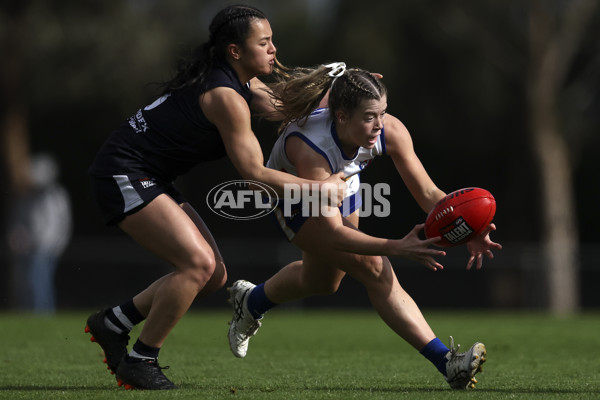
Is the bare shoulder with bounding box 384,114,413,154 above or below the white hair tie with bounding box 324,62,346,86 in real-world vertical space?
below

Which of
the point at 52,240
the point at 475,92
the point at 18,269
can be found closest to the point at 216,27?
the point at 52,240

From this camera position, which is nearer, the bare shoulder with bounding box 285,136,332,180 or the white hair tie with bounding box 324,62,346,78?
the bare shoulder with bounding box 285,136,332,180

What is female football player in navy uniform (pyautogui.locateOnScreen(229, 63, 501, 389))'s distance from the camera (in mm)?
5152

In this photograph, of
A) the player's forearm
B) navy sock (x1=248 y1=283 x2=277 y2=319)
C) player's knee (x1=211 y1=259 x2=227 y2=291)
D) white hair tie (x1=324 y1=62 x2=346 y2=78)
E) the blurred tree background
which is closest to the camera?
the player's forearm

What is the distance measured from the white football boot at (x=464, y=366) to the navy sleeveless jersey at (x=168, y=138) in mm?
1575

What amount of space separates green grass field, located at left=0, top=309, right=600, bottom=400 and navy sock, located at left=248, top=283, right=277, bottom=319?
358 millimetres

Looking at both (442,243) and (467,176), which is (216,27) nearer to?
(442,243)

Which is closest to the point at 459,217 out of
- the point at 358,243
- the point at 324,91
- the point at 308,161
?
the point at 358,243

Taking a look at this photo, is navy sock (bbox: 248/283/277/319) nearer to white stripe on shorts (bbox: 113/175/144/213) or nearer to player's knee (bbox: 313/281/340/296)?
player's knee (bbox: 313/281/340/296)

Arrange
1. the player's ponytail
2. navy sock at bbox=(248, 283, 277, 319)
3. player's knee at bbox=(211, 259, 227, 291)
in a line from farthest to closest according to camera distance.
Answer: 1. navy sock at bbox=(248, 283, 277, 319)
2. player's knee at bbox=(211, 259, 227, 291)
3. the player's ponytail

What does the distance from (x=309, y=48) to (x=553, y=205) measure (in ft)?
19.7

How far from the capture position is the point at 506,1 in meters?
18.5

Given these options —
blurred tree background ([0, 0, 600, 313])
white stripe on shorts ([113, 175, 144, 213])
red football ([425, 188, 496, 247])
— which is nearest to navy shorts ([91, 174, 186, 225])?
white stripe on shorts ([113, 175, 144, 213])

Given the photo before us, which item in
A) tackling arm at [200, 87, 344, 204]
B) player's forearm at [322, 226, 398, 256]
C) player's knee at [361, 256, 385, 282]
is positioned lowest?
player's knee at [361, 256, 385, 282]
